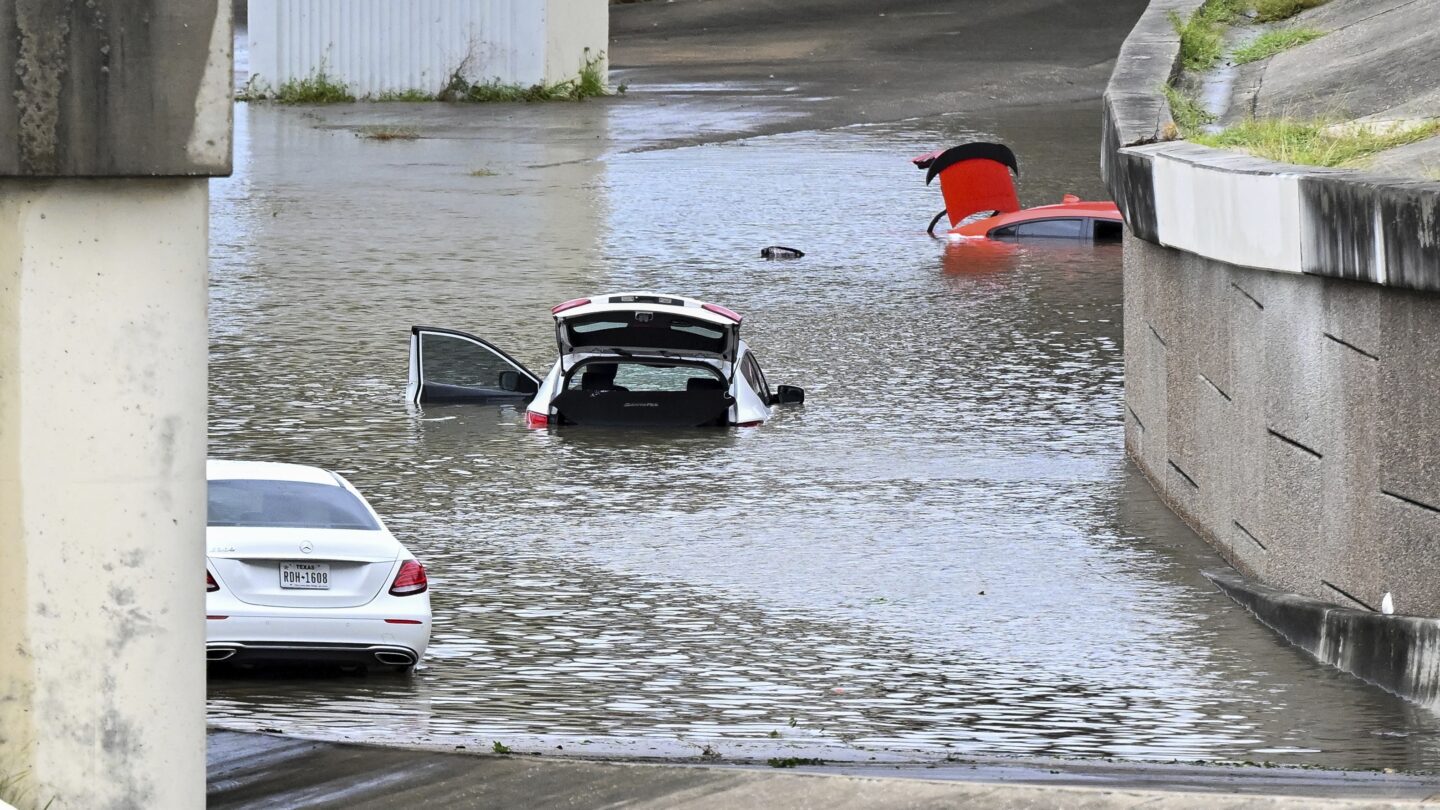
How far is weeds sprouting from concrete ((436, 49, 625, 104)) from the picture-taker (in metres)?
50.9

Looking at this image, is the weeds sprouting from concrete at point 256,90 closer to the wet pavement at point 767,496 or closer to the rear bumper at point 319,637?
the wet pavement at point 767,496

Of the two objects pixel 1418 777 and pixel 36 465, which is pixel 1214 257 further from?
pixel 36 465

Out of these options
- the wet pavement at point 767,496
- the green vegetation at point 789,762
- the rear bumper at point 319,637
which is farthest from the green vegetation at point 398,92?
the green vegetation at point 789,762

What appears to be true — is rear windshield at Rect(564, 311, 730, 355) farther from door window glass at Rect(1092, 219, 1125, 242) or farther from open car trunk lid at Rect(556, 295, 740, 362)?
door window glass at Rect(1092, 219, 1125, 242)

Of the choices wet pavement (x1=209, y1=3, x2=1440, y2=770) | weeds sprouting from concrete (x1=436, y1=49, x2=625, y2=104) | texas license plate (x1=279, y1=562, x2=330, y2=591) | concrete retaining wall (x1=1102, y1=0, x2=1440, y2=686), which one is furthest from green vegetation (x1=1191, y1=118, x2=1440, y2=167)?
weeds sprouting from concrete (x1=436, y1=49, x2=625, y2=104)

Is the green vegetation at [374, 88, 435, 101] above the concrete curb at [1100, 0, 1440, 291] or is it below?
above

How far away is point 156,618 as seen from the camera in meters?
7.04

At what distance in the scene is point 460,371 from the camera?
2256cm

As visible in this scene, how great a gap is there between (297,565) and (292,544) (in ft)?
0.37

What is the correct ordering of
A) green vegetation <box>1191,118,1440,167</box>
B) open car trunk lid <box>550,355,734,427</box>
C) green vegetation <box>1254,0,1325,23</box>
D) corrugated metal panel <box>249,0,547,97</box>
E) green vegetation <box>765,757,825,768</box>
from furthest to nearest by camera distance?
corrugated metal panel <box>249,0,547,97</box>, green vegetation <box>1254,0,1325,23</box>, open car trunk lid <box>550,355,734,427</box>, green vegetation <box>1191,118,1440,167</box>, green vegetation <box>765,757,825,768</box>

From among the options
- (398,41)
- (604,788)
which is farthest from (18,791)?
(398,41)

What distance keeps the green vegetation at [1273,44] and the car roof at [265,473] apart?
35.0 ft

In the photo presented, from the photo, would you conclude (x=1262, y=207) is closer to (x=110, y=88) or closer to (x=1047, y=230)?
(x=110, y=88)

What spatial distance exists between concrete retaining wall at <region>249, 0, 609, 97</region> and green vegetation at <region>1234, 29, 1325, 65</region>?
99.7ft
